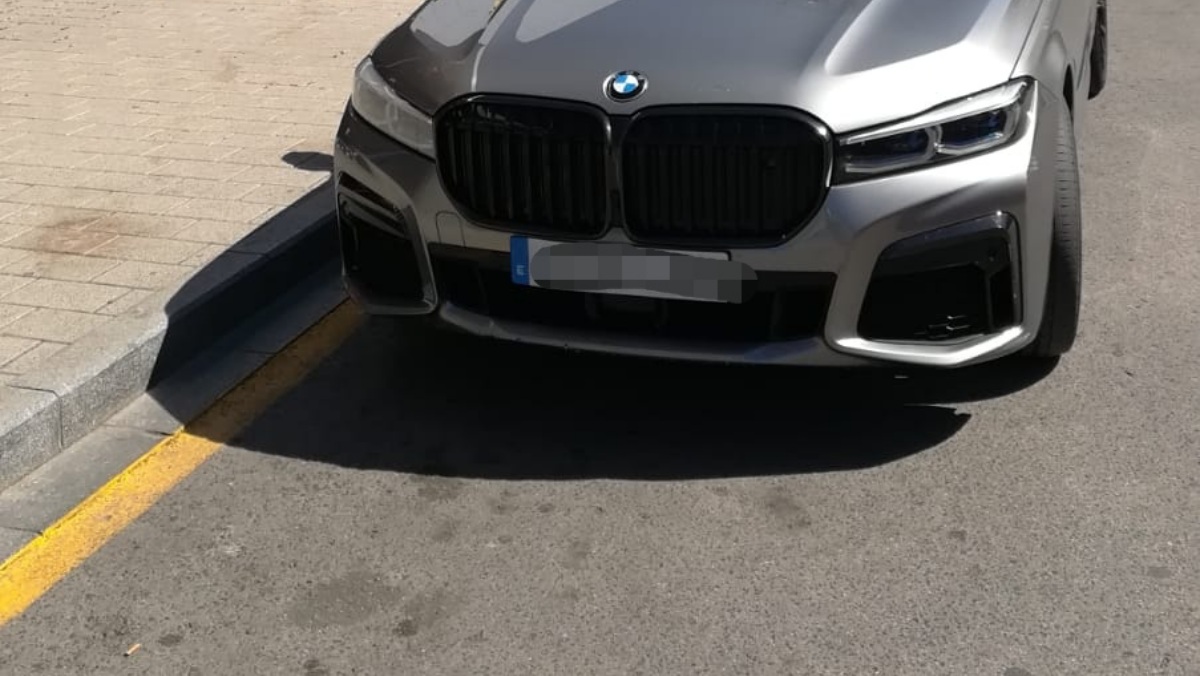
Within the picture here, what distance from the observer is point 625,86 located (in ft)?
13.2

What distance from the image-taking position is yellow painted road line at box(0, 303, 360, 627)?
3795mm

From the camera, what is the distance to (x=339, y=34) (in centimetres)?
880

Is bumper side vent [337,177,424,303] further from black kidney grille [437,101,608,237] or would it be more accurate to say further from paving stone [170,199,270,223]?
paving stone [170,199,270,223]

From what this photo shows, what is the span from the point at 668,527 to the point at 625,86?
1.12 m

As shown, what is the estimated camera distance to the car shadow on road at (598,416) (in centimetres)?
425

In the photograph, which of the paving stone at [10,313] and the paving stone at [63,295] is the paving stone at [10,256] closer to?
the paving stone at [63,295]

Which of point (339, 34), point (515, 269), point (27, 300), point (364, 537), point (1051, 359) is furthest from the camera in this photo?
point (339, 34)

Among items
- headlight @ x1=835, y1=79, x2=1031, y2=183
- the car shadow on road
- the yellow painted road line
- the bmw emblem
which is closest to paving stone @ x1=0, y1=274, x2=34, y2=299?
the yellow painted road line

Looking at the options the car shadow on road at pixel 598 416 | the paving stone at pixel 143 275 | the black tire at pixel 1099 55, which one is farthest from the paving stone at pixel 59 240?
the black tire at pixel 1099 55

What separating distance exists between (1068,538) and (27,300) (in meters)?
3.29

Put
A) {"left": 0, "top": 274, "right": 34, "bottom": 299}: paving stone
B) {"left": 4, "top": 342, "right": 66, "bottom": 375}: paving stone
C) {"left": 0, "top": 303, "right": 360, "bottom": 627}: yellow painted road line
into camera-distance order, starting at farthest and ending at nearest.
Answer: {"left": 0, "top": 274, "right": 34, "bottom": 299}: paving stone, {"left": 4, "top": 342, "right": 66, "bottom": 375}: paving stone, {"left": 0, "top": 303, "right": 360, "bottom": 627}: yellow painted road line

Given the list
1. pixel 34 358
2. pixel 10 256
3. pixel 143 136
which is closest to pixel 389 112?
pixel 34 358

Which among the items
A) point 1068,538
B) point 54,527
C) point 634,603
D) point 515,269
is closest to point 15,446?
point 54,527

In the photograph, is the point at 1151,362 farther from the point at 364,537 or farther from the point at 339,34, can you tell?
the point at 339,34
